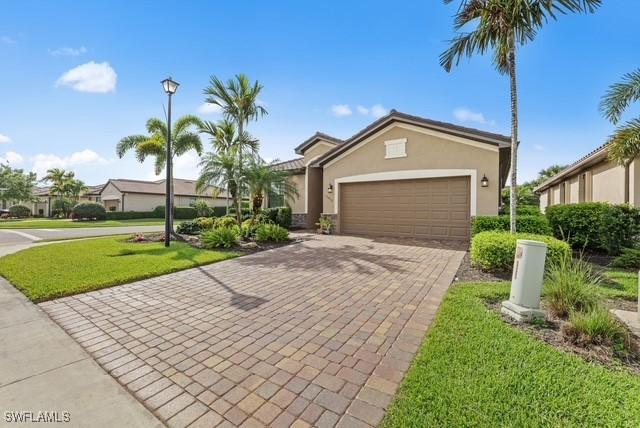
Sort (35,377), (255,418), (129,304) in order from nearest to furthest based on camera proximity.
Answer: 1. (255,418)
2. (35,377)
3. (129,304)

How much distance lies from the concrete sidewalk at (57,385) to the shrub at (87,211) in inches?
1154

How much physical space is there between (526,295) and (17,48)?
549 inches

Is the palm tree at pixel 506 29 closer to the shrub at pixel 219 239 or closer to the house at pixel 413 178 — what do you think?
the house at pixel 413 178

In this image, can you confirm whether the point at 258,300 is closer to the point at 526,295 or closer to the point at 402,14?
the point at 526,295

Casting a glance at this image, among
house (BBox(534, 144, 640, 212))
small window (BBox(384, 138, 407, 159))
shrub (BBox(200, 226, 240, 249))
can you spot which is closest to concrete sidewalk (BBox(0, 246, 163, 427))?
shrub (BBox(200, 226, 240, 249))

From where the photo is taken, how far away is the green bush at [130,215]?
96.5 feet

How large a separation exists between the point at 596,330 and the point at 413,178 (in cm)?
895

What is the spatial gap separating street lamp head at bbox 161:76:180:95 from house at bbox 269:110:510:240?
7.09 m

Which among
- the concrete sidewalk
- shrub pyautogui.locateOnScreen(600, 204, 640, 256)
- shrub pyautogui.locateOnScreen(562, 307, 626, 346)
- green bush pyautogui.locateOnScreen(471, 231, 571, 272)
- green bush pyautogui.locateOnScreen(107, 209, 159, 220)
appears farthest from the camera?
green bush pyautogui.locateOnScreen(107, 209, 159, 220)

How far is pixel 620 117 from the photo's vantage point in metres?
8.33

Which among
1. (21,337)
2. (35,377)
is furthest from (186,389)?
(21,337)

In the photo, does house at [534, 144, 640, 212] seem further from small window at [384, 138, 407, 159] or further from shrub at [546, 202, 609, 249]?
small window at [384, 138, 407, 159]

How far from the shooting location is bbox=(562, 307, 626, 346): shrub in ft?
10.1

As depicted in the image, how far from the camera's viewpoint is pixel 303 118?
1388cm
